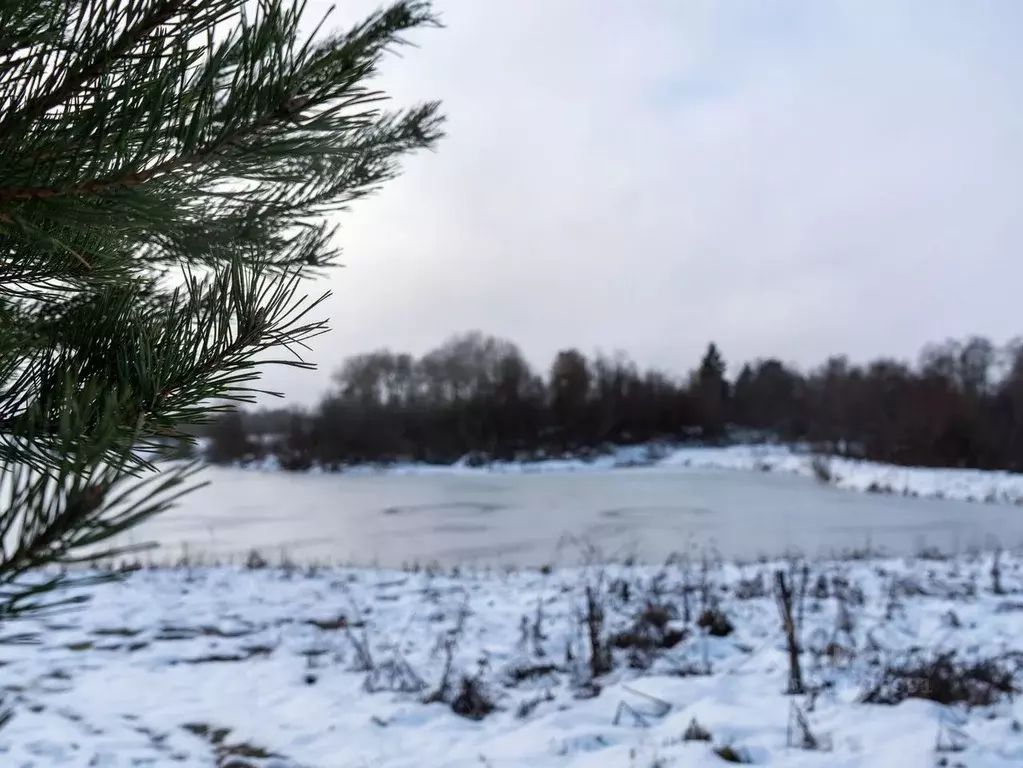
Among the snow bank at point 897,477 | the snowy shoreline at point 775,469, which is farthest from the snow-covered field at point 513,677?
the snowy shoreline at point 775,469

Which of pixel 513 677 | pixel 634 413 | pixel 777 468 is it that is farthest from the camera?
pixel 634 413

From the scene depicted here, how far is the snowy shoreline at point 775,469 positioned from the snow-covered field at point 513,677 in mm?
12906

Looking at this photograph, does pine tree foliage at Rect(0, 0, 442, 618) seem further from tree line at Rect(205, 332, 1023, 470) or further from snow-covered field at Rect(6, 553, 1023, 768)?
tree line at Rect(205, 332, 1023, 470)

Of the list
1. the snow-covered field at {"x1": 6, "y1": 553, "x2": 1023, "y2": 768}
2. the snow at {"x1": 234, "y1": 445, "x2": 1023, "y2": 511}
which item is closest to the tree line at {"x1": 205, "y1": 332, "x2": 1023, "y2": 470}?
the snow at {"x1": 234, "y1": 445, "x2": 1023, "y2": 511}

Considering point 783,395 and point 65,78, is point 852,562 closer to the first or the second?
point 65,78

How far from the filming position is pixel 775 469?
26.1 m

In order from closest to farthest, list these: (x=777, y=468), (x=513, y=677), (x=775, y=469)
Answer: (x=513, y=677)
(x=775, y=469)
(x=777, y=468)

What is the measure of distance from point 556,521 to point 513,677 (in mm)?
8753

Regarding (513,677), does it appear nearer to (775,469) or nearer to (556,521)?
(556,521)

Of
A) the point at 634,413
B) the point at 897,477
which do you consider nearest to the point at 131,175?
the point at 897,477

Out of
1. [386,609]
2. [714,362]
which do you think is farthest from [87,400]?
[714,362]

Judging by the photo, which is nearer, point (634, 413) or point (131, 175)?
point (131, 175)

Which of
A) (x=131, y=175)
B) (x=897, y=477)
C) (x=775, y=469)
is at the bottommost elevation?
(x=775, y=469)

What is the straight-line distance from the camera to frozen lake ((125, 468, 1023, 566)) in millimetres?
10273
